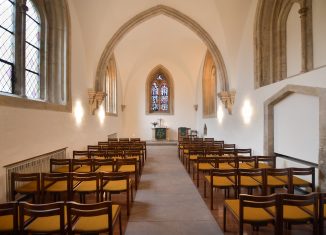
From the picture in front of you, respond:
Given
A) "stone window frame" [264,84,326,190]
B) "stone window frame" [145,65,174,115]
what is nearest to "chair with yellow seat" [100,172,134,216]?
"stone window frame" [264,84,326,190]

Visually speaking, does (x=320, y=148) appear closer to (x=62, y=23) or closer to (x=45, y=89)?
(x=45, y=89)

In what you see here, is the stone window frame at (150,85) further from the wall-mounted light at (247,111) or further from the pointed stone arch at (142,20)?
the wall-mounted light at (247,111)

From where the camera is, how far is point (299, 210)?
2.69 m

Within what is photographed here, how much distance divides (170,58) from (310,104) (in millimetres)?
11150

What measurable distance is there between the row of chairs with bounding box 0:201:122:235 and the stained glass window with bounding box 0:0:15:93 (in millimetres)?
2913

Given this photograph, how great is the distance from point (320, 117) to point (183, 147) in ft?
13.9

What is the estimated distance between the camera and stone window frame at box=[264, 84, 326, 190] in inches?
159

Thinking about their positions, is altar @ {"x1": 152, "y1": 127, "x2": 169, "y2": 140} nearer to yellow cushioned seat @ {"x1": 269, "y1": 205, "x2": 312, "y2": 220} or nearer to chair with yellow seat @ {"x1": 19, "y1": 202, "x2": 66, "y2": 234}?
yellow cushioned seat @ {"x1": 269, "y1": 205, "x2": 312, "y2": 220}

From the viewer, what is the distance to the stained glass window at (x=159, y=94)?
16.5m

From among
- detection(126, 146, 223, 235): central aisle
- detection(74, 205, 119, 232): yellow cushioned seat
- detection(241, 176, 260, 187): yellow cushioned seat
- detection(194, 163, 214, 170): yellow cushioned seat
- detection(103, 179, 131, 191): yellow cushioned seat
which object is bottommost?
detection(126, 146, 223, 235): central aisle

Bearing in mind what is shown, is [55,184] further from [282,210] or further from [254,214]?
[282,210]

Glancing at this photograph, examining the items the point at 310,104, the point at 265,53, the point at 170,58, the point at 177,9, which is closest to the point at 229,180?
the point at 310,104

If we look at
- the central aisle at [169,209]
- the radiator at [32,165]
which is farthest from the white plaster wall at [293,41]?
the radiator at [32,165]

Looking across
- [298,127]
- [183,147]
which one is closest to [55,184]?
[183,147]
